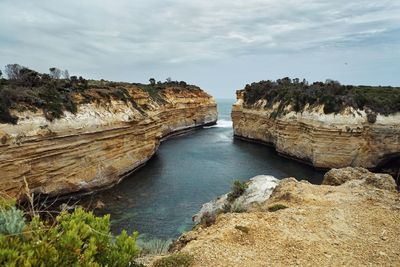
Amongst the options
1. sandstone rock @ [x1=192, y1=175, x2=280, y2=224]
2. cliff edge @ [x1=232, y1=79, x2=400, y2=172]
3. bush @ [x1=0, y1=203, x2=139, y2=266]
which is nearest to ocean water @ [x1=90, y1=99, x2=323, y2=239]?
cliff edge @ [x1=232, y1=79, x2=400, y2=172]

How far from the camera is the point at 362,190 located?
13859 millimetres

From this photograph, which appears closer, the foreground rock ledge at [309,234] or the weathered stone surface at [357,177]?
the foreground rock ledge at [309,234]

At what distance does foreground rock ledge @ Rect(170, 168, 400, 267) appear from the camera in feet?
27.8

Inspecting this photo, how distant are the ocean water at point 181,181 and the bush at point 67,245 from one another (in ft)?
44.8

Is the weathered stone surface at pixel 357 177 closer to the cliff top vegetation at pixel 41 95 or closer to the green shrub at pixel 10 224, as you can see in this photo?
the green shrub at pixel 10 224

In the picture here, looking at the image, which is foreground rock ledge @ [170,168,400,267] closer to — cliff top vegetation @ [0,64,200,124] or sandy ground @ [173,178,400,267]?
sandy ground @ [173,178,400,267]

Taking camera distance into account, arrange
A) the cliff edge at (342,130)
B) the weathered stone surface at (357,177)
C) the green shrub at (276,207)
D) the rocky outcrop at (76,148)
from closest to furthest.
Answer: the green shrub at (276,207) → the weathered stone surface at (357,177) → the rocky outcrop at (76,148) → the cliff edge at (342,130)

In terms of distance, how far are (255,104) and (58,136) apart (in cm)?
3655

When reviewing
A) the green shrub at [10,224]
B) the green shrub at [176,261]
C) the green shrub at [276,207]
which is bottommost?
the green shrub at [276,207]

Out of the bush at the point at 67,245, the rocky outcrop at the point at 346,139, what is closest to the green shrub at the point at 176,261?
the bush at the point at 67,245

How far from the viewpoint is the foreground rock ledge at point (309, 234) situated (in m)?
8.48

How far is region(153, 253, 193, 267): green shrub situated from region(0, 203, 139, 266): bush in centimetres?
175

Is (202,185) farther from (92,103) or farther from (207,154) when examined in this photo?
(207,154)

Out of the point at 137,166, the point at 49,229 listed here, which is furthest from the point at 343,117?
the point at 49,229
